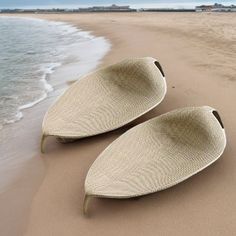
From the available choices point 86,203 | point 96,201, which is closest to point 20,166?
point 96,201

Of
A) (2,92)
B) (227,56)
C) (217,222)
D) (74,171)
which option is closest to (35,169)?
(74,171)

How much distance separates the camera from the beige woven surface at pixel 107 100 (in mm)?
5355

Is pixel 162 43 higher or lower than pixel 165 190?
lower

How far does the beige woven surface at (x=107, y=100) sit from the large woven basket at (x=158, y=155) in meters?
0.80

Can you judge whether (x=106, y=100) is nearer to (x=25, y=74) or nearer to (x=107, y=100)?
(x=107, y=100)

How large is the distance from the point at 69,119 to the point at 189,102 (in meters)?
2.23

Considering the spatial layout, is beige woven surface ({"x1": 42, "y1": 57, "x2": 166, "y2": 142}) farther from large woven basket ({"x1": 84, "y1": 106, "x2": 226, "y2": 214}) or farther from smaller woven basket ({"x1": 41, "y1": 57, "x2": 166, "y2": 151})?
large woven basket ({"x1": 84, "y1": 106, "x2": 226, "y2": 214})

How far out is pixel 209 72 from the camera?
27.7ft

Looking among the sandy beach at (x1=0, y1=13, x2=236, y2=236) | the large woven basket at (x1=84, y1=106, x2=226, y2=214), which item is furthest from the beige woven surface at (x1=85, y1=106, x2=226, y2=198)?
the sandy beach at (x1=0, y1=13, x2=236, y2=236)

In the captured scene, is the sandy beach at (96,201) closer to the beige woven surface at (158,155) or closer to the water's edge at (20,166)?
the water's edge at (20,166)

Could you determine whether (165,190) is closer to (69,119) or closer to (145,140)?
(145,140)

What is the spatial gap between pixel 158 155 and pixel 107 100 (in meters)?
1.76

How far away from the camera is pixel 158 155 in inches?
172

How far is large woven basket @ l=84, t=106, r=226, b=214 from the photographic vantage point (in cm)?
384
